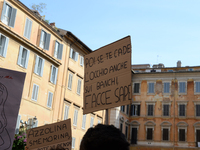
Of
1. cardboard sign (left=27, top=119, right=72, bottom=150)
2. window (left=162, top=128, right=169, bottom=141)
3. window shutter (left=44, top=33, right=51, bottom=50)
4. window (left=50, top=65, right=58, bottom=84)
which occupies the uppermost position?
window shutter (left=44, top=33, right=51, bottom=50)

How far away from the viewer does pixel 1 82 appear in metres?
5.30

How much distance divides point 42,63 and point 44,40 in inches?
60.0

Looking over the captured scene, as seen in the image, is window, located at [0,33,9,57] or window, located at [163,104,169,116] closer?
window, located at [0,33,9,57]

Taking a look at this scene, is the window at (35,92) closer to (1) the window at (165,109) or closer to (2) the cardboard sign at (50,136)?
(2) the cardboard sign at (50,136)

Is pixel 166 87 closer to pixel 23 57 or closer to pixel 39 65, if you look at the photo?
pixel 39 65

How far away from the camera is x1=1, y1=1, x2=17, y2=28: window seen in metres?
16.9

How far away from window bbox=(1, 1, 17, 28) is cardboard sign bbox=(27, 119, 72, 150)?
11.6 m

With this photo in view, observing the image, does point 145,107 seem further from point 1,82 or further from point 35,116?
point 1,82

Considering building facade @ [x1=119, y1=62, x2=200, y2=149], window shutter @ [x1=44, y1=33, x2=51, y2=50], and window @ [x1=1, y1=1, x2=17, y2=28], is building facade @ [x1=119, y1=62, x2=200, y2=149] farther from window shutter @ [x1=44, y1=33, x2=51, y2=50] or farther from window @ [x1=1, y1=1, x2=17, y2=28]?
window @ [x1=1, y1=1, x2=17, y2=28]

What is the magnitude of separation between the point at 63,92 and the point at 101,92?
58.0 feet

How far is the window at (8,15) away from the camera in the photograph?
16916mm

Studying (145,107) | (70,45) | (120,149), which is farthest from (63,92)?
(120,149)

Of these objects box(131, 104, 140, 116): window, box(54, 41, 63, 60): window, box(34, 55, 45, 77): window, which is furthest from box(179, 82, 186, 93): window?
box(34, 55, 45, 77): window

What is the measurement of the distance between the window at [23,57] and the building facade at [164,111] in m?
18.0
